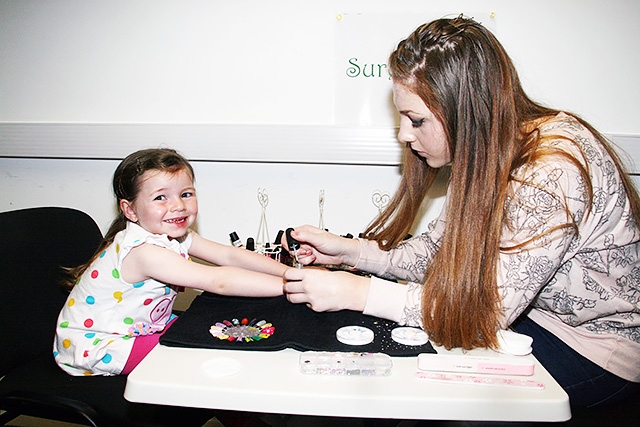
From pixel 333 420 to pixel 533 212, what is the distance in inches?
49.6

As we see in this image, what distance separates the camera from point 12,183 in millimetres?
2260

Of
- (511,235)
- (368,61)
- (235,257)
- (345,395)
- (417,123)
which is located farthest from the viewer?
(368,61)

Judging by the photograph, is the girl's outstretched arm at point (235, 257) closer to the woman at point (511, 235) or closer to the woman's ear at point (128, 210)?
the woman's ear at point (128, 210)

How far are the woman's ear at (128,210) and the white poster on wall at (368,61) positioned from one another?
0.88 metres

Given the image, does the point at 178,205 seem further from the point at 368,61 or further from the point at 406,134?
the point at 368,61

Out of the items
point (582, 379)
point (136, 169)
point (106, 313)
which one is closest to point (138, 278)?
point (106, 313)

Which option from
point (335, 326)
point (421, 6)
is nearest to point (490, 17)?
point (421, 6)

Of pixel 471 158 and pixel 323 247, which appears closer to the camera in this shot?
pixel 471 158

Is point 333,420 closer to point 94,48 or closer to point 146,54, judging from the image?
point 146,54

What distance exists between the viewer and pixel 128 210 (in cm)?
145

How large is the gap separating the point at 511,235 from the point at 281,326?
53cm

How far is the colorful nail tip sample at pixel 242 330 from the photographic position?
3.59 ft

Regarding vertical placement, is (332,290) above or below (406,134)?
below

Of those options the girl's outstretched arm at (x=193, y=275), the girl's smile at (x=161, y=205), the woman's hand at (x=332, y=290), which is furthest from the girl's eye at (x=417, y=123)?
the girl's smile at (x=161, y=205)
